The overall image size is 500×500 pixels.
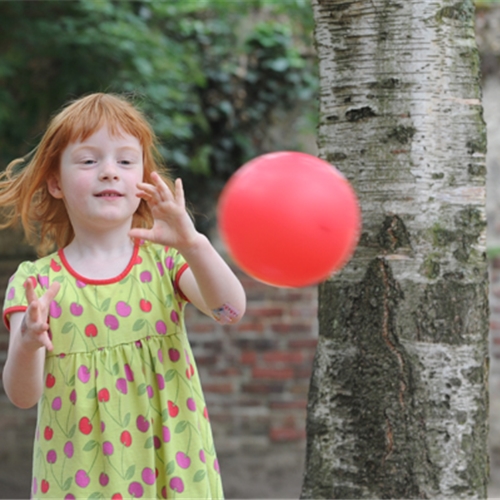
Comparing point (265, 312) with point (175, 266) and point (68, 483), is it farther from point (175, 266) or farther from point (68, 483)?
point (68, 483)

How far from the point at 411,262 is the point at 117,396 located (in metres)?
0.84

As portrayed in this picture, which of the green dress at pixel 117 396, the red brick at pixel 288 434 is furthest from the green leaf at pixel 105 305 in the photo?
the red brick at pixel 288 434

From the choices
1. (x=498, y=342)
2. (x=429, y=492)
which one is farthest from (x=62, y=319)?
(x=498, y=342)

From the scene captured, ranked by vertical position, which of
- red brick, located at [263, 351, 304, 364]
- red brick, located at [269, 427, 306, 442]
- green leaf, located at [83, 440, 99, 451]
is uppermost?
green leaf, located at [83, 440, 99, 451]

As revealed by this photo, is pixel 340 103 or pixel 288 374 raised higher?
pixel 340 103

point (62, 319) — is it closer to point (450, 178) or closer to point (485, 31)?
→ point (450, 178)

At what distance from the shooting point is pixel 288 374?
498 cm

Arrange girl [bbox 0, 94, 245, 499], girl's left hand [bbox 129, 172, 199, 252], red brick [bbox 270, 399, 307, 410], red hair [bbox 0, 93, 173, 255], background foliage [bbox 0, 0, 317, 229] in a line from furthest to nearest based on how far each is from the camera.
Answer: red brick [bbox 270, 399, 307, 410] < background foliage [bbox 0, 0, 317, 229] < red hair [bbox 0, 93, 173, 255] < girl [bbox 0, 94, 245, 499] < girl's left hand [bbox 129, 172, 199, 252]

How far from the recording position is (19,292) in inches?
82.0

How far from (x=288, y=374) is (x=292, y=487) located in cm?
70

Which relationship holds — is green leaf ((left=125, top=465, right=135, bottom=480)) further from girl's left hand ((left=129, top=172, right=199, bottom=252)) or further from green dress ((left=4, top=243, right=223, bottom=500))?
girl's left hand ((left=129, top=172, right=199, bottom=252))

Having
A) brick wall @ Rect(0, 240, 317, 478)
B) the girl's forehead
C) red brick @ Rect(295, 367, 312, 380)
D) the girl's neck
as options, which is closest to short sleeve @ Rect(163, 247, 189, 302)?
the girl's neck

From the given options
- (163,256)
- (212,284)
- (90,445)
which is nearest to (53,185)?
(163,256)

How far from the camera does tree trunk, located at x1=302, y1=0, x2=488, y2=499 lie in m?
2.14
